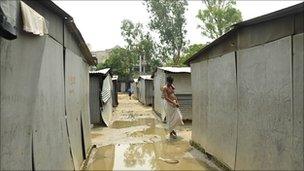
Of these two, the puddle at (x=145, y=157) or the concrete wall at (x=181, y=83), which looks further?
the concrete wall at (x=181, y=83)

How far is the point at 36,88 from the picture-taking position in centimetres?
400

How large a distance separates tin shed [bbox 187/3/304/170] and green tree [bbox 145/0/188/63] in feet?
108

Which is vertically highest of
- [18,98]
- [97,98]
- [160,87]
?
[18,98]

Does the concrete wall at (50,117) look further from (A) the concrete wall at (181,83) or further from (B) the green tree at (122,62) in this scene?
(B) the green tree at (122,62)

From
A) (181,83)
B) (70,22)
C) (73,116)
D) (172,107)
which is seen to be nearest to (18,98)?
(70,22)

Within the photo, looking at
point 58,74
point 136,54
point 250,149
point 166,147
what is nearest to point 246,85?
point 250,149

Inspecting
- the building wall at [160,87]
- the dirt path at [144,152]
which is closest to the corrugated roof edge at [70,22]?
the dirt path at [144,152]

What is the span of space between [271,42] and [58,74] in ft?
10.6

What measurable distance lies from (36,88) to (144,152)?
18.5 ft

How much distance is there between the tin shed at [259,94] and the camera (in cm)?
421

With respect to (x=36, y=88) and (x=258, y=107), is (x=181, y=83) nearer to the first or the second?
(x=258, y=107)

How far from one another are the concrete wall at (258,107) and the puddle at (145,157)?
0.74 m

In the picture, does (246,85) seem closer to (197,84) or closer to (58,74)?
(58,74)

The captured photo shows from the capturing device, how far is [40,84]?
4.19 meters
